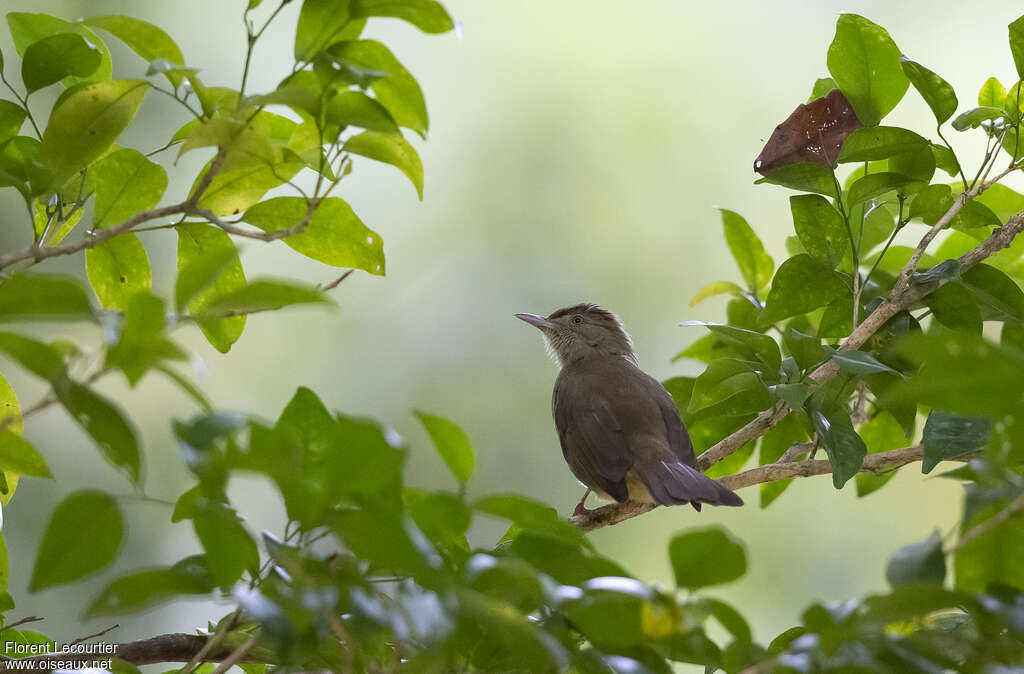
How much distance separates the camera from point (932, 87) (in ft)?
6.46

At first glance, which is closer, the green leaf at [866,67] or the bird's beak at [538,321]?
the green leaf at [866,67]

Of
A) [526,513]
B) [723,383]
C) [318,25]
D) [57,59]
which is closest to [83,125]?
[57,59]

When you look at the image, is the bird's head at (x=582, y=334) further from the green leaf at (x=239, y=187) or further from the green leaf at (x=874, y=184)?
the green leaf at (x=239, y=187)

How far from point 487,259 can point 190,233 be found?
501 cm

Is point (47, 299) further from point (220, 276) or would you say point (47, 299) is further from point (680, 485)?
point (680, 485)

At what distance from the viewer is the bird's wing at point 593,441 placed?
2951mm

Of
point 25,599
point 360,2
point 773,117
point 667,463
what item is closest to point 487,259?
point 773,117

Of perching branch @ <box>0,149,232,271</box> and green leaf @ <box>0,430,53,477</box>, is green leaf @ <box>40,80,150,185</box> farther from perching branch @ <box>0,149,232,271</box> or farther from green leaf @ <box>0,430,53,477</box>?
green leaf @ <box>0,430,53,477</box>

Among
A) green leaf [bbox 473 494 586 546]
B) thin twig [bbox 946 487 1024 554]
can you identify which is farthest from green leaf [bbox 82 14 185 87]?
thin twig [bbox 946 487 1024 554]

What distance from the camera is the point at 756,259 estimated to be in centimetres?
246

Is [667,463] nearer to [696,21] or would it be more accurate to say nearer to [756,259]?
[756,259]

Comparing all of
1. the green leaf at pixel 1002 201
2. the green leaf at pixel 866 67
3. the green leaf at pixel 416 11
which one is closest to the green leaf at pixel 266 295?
the green leaf at pixel 416 11

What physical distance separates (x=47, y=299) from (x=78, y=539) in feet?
0.83

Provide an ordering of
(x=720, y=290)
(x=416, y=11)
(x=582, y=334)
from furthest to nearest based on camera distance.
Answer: (x=582, y=334) → (x=720, y=290) → (x=416, y=11)
